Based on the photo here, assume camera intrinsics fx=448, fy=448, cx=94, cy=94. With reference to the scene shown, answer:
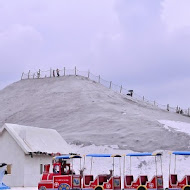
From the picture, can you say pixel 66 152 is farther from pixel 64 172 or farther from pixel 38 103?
pixel 38 103

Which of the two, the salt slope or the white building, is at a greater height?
the salt slope

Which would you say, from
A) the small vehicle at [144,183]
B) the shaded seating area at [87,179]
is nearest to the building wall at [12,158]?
the shaded seating area at [87,179]

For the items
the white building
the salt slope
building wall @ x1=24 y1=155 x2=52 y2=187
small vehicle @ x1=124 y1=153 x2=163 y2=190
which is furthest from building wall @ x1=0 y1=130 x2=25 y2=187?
the salt slope

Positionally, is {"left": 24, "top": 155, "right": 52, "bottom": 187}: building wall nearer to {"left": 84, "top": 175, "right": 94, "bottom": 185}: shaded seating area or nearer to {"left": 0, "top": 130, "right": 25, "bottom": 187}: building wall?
{"left": 0, "top": 130, "right": 25, "bottom": 187}: building wall

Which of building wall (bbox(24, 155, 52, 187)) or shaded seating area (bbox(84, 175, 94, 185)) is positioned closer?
shaded seating area (bbox(84, 175, 94, 185))

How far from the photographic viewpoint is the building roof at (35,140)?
3969cm

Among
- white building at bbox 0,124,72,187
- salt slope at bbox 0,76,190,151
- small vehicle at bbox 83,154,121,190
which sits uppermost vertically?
salt slope at bbox 0,76,190,151

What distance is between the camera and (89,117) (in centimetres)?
6919

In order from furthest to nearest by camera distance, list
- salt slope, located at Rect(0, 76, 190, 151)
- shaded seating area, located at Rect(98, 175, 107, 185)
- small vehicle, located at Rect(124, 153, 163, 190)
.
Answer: salt slope, located at Rect(0, 76, 190, 151)
shaded seating area, located at Rect(98, 175, 107, 185)
small vehicle, located at Rect(124, 153, 163, 190)

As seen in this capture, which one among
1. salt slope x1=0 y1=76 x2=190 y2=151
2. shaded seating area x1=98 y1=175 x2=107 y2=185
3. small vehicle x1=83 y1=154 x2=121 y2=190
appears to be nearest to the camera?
small vehicle x1=83 y1=154 x2=121 y2=190

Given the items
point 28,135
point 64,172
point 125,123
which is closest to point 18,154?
point 28,135

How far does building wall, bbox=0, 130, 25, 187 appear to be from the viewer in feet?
128

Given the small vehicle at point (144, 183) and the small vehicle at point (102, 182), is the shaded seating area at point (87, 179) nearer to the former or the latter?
the small vehicle at point (102, 182)

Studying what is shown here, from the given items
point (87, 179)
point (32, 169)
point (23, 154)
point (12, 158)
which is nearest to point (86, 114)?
point (32, 169)
